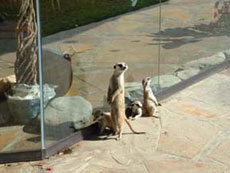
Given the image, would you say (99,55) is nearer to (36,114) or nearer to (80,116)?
(80,116)

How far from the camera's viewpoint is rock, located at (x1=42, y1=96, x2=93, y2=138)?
11.4 feet

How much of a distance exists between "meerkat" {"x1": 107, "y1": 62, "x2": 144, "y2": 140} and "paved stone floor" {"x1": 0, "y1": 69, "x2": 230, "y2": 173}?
0.38ft

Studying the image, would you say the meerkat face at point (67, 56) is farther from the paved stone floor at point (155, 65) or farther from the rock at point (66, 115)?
the rock at point (66, 115)

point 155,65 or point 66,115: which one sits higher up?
point 155,65

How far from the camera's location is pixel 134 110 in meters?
4.15

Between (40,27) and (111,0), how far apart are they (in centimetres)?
87

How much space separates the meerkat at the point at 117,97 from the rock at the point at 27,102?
0.54 metres

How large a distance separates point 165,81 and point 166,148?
1.21 meters

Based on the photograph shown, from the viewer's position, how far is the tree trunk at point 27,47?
10.5ft

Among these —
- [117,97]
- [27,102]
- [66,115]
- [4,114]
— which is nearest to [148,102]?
[117,97]

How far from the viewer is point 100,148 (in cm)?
359

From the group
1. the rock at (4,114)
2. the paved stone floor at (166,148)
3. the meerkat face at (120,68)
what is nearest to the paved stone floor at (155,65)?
the paved stone floor at (166,148)

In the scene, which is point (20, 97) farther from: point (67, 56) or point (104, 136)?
point (104, 136)

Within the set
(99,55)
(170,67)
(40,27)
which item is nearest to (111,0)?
(99,55)
